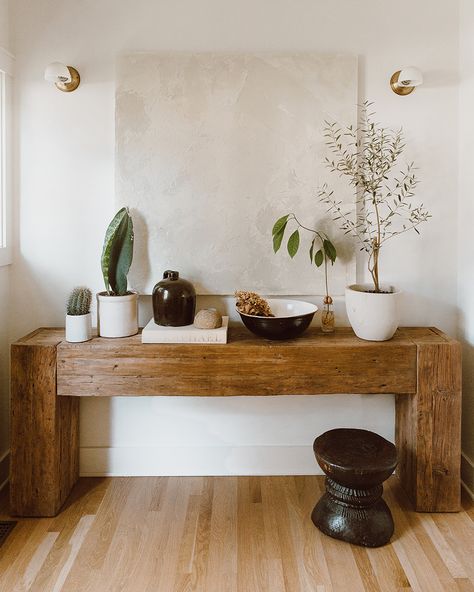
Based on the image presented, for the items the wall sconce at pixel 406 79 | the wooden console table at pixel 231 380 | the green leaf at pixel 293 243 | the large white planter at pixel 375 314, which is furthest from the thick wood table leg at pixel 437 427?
the wall sconce at pixel 406 79

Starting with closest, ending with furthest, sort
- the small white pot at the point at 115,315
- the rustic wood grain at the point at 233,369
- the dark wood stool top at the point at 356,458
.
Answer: the dark wood stool top at the point at 356,458, the rustic wood grain at the point at 233,369, the small white pot at the point at 115,315

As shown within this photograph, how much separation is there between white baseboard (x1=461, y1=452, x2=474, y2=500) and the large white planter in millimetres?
801

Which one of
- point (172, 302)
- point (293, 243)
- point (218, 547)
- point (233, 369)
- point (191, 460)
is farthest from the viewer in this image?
point (191, 460)

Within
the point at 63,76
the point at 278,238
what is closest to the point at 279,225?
the point at 278,238

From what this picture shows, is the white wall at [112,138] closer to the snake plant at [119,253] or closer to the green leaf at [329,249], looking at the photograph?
the snake plant at [119,253]

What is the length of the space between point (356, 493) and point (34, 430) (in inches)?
56.8

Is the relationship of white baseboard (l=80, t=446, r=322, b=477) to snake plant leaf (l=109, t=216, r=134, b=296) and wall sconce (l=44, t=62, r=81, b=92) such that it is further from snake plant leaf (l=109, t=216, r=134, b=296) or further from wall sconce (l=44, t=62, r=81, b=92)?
wall sconce (l=44, t=62, r=81, b=92)

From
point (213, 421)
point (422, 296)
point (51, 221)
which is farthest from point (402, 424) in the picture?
point (51, 221)

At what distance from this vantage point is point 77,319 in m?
2.35

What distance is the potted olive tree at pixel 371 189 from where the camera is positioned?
2.56m

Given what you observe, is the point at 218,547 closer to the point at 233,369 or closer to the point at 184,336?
the point at 233,369

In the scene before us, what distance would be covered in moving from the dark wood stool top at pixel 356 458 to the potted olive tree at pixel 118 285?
41.3 inches

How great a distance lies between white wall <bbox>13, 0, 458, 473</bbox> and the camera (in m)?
2.59

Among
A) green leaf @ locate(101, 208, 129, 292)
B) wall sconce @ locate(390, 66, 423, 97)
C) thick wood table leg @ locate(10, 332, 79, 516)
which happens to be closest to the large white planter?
wall sconce @ locate(390, 66, 423, 97)
